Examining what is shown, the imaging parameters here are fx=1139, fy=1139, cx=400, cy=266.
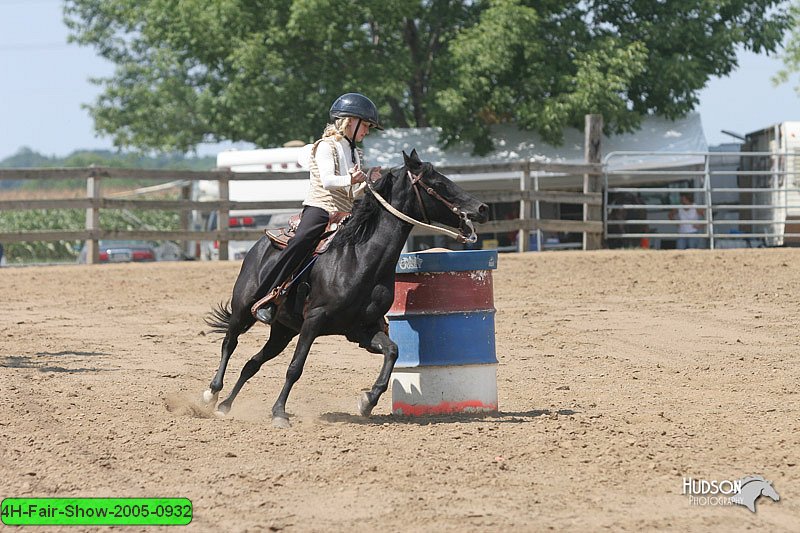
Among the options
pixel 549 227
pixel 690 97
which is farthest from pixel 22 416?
pixel 690 97

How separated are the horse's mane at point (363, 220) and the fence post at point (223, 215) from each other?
12382 mm

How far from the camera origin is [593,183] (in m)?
21.5

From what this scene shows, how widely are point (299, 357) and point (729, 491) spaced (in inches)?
129

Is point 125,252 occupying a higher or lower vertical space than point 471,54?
lower

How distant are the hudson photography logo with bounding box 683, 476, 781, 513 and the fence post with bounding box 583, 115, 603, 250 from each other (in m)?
15.3

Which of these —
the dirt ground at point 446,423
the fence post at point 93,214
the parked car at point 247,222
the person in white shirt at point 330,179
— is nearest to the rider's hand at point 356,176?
the person in white shirt at point 330,179

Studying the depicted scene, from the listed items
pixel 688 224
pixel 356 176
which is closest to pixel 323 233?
pixel 356 176

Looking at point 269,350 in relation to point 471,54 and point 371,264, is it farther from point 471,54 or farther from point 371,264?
point 471,54

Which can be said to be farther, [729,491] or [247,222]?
[247,222]

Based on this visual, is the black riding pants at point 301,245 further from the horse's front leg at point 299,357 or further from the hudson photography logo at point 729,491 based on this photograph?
the hudson photography logo at point 729,491

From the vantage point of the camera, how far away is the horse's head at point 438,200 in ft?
25.6

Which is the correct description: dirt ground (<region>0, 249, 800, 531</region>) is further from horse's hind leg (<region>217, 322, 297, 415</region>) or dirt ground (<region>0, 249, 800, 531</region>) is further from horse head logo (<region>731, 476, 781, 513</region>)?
horse's hind leg (<region>217, 322, 297, 415</region>)

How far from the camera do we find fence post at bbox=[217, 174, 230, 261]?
2012 centimetres

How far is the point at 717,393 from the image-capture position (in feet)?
29.7
